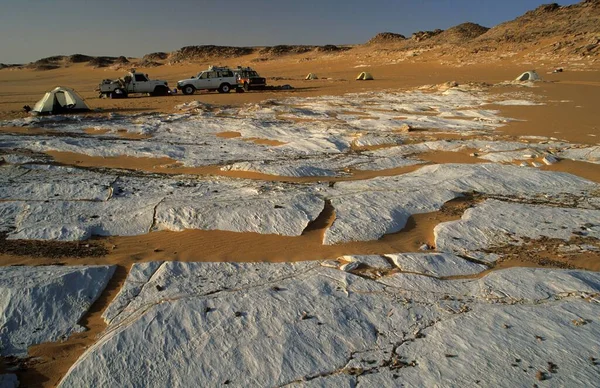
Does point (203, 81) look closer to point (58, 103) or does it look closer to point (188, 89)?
point (188, 89)

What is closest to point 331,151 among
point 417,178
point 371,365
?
point 417,178

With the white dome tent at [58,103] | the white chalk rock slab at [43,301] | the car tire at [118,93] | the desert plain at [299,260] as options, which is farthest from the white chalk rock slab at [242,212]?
the car tire at [118,93]

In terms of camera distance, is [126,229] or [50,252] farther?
[126,229]

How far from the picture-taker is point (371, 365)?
9.98ft

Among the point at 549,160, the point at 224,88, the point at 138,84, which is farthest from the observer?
the point at 224,88

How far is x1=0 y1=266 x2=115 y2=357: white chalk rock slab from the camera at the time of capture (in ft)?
11.0

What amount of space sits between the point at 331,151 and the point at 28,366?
741 cm

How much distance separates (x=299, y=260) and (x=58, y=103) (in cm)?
1504

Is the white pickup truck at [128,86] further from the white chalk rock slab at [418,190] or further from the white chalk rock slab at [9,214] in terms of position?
the white chalk rock slab at [418,190]

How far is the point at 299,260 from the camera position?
15.0 ft

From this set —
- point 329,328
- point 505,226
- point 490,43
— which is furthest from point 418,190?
point 490,43

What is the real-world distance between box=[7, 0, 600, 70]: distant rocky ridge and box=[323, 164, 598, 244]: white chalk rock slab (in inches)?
1197

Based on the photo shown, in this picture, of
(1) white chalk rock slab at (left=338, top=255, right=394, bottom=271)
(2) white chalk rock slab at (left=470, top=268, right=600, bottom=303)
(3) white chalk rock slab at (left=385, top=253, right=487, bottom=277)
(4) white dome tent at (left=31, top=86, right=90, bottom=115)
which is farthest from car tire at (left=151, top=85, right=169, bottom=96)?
(2) white chalk rock slab at (left=470, top=268, right=600, bottom=303)

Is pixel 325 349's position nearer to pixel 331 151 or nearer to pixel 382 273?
pixel 382 273
